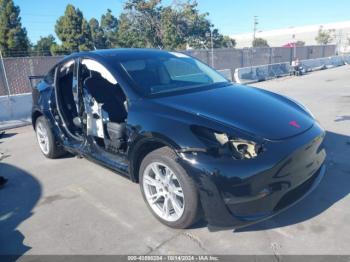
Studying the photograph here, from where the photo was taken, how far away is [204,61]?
17359mm

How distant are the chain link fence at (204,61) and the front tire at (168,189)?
312 inches

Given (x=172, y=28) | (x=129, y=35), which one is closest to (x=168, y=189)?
(x=172, y=28)

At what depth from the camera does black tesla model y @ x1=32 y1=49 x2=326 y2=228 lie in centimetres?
270

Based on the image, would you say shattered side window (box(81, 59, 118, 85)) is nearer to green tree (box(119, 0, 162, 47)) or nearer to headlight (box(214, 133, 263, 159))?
headlight (box(214, 133, 263, 159))

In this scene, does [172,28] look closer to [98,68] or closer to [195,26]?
[195,26]

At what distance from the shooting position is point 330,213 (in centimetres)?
333

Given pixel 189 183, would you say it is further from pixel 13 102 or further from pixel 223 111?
pixel 13 102

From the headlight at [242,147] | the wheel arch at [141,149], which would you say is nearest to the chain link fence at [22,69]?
the wheel arch at [141,149]

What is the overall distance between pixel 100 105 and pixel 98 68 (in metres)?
0.46

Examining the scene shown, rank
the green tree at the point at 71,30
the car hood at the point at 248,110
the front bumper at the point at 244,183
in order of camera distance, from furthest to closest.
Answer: the green tree at the point at 71,30, the car hood at the point at 248,110, the front bumper at the point at 244,183

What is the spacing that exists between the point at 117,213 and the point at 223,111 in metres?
1.62

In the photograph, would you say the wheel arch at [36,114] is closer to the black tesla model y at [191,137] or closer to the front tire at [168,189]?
the black tesla model y at [191,137]

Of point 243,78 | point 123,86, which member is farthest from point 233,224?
point 243,78

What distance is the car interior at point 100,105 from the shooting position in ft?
13.0
